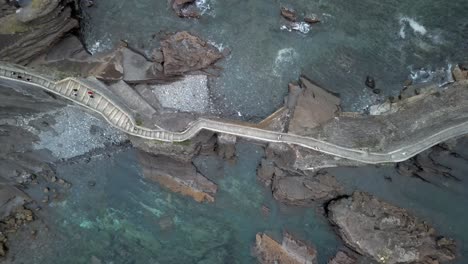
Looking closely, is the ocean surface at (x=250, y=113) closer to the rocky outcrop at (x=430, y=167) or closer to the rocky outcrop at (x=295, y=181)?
the rocky outcrop at (x=430, y=167)

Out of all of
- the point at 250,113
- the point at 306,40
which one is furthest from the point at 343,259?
the point at 306,40

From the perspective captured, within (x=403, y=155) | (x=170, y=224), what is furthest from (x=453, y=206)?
(x=170, y=224)

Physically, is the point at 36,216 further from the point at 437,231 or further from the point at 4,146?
the point at 437,231

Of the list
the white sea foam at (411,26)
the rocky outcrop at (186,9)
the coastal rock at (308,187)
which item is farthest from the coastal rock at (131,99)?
the white sea foam at (411,26)

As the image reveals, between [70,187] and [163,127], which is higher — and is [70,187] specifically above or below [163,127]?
→ below

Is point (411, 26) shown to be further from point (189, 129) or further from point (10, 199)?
point (10, 199)
